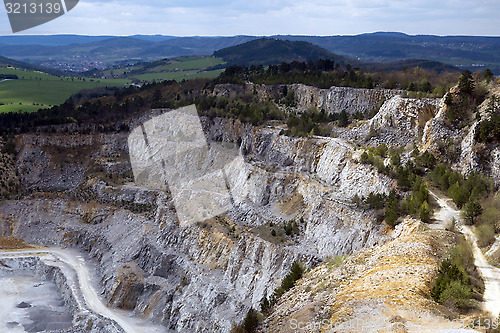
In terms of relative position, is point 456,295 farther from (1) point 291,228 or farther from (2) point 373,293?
(1) point 291,228

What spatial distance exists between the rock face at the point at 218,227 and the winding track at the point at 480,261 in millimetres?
4092

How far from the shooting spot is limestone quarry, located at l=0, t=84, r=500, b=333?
81.1 feet

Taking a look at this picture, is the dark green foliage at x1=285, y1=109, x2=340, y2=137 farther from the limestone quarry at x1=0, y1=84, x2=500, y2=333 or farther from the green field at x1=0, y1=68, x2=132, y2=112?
the green field at x1=0, y1=68, x2=132, y2=112

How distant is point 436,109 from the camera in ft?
158

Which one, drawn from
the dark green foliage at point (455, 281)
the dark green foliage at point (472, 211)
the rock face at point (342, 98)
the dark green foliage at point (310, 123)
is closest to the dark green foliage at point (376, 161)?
the dark green foliage at point (472, 211)

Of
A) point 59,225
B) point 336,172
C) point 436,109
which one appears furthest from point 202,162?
point 436,109

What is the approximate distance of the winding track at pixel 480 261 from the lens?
20281 millimetres

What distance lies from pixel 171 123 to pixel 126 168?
10603mm

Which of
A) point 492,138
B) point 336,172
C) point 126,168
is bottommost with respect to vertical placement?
point 126,168

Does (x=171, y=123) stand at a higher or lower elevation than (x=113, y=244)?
higher

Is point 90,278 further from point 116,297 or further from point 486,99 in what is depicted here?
point 486,99

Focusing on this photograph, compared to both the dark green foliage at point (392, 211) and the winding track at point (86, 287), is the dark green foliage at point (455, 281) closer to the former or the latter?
the dark green foliage at point (392, 211)

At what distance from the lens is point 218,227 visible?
1879 inches

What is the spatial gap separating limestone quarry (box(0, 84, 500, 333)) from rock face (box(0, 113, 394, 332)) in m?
0.15
